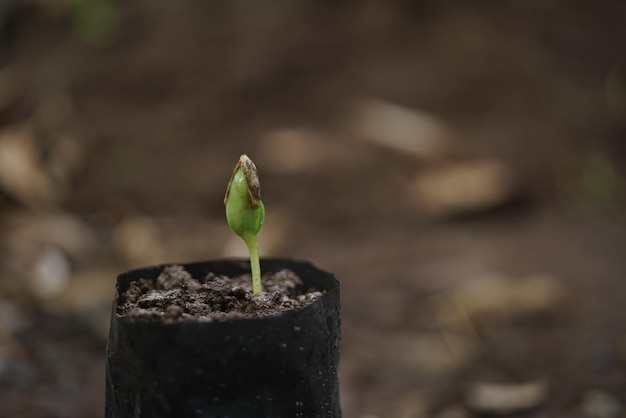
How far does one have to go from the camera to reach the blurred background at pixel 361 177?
282 centimetres

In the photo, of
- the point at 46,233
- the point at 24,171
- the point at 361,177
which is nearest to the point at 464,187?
the point at 361,177

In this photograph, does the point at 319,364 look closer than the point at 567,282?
Yes

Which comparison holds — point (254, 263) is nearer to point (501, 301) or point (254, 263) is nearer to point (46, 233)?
point (501, 301)

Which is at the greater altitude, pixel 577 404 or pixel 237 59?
pixel 237 59

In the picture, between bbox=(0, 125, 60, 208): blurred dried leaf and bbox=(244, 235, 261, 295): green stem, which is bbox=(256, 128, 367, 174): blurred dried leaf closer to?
bbox=(0, 125, 60, 208): blurred dried leaf

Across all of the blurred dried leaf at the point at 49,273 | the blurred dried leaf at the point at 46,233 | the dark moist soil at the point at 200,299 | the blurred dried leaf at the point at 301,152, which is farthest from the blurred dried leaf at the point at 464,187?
the dark moist soil at the point at 200,299


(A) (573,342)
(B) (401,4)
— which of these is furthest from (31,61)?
(A) (573,342)

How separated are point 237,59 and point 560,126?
2255 millimetres

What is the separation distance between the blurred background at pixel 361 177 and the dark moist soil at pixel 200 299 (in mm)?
1016

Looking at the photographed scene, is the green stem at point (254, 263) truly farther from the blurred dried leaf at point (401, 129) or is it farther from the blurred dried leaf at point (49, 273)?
the blurred dried leaf at point (401, 129)

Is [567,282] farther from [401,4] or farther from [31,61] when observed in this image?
[31,61]

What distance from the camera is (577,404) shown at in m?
2.44

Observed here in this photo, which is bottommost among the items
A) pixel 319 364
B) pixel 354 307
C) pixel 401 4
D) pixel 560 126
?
pixel 319 364

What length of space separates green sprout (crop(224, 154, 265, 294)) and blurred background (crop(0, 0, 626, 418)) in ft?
3.97
